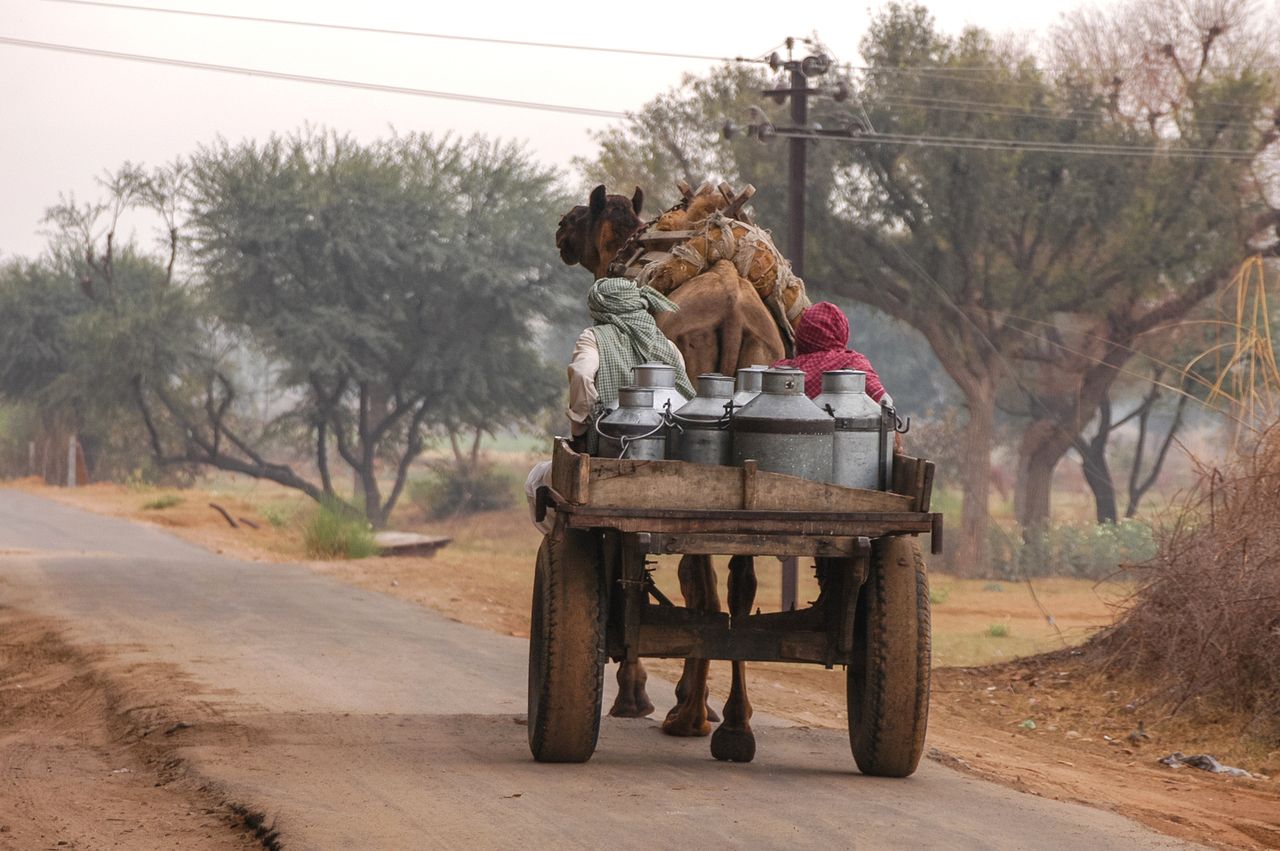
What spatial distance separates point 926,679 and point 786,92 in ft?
54.3

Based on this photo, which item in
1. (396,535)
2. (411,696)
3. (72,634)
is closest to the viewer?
(411,696)

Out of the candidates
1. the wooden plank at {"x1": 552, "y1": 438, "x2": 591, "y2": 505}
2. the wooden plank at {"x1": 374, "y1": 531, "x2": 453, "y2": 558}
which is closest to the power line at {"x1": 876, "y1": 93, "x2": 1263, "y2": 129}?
the wooden plank at {"x1": 374, "y1": 531, "x2": 453, "y2": 558}

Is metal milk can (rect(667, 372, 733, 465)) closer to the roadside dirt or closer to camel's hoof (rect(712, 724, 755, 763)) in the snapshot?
camel's hoof (rect(712, 724, 755, 763))

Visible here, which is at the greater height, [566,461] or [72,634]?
[566,461]

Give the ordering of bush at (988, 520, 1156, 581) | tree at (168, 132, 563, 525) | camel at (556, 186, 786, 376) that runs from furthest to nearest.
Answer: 1. tree at (168, 132, 563, 525)
2. bush at (988, 520, 1156, 581)
3. camel at (556, 186, 786, 376)

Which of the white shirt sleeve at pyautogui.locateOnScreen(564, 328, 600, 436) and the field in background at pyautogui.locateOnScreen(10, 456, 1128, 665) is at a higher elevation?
the white shirt sleeve at pyautogui.locateOnScreen(564, 328, 600, 436)

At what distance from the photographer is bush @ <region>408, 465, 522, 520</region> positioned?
41938 mm

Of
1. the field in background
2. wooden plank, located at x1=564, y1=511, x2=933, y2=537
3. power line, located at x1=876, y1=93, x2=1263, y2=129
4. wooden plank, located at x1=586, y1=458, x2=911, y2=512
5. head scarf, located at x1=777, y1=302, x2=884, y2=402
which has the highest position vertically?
power line, located at x1=876, y1=93, x2=1263, y2=129

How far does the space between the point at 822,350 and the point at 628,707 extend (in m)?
2.44

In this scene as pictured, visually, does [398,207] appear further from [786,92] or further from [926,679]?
[926,679]

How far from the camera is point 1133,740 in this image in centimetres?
1030

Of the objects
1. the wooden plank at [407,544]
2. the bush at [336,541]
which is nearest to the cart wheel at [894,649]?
the bush at [336,541]

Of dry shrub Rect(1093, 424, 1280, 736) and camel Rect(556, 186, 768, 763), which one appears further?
dry shrub Rect(1093, 424, 1280, 736)

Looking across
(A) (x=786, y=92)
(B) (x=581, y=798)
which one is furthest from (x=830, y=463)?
(A) (x=786, y=92)
